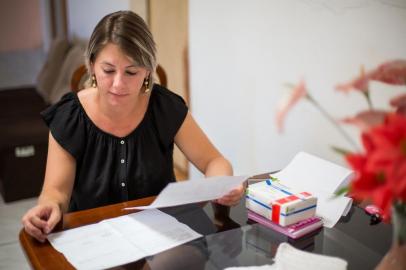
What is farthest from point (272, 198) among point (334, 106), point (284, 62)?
point (284, 62)

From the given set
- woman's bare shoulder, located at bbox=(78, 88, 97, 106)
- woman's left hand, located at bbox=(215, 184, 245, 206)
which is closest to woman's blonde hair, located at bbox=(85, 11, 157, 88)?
woman's bare shoulder, located at bbox=(78, 88, 97, 106)

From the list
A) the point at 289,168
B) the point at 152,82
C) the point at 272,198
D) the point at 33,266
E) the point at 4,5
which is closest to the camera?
the point at 33,266

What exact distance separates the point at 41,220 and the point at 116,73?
0.45 m

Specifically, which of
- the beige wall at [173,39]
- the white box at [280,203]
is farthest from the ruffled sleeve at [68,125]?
the beige wall at [173,39]

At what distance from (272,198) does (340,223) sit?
0.18 metres

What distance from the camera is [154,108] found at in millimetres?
1527

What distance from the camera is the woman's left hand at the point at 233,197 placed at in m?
1.21

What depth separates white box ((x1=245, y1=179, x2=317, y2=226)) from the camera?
43.2 inches

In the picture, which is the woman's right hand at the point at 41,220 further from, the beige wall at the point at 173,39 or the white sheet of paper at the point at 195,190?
the beige wall at the point at 173,39

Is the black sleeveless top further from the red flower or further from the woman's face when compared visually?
the red flower

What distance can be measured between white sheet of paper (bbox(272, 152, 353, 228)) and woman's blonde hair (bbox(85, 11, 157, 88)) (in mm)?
502

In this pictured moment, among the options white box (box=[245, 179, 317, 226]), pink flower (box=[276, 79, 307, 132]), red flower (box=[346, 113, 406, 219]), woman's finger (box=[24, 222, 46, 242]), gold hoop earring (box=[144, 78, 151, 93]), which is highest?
pink flower (box=[276, 79, 307, 132])

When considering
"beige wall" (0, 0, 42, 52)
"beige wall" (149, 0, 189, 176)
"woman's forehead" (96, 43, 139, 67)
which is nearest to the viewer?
"woman's forehead" (96, 43, 139, 67)

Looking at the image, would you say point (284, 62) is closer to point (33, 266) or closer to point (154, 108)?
point (154, 108)
